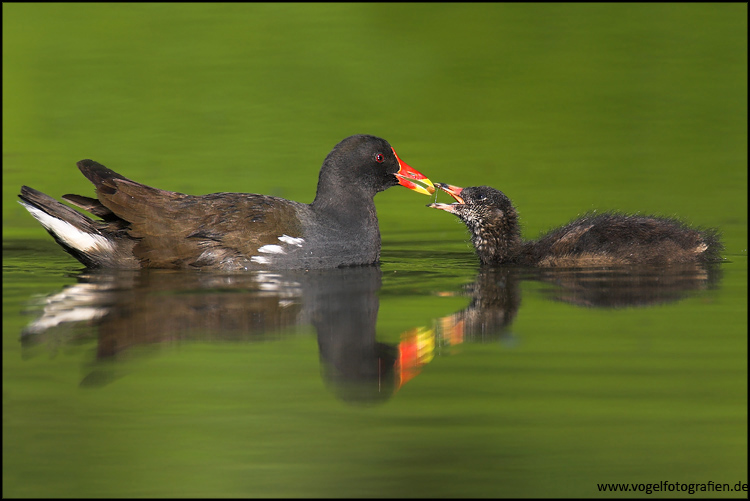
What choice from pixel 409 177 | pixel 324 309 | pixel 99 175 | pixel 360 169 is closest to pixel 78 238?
pixel 99 175

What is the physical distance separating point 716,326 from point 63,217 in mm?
5521

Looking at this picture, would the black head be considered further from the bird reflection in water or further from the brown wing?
the bird reflection in water

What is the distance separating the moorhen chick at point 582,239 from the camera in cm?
916

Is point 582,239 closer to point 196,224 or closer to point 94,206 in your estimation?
point 196,224

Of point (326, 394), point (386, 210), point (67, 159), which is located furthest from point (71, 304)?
point (67, 159)

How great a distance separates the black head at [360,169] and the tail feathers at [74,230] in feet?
6.50

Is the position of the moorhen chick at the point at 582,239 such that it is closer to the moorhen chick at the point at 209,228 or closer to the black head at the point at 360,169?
→ the black head at the point at 360,169

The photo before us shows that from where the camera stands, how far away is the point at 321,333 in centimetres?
657

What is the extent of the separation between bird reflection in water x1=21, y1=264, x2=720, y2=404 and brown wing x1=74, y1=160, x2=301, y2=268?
0.24 meters

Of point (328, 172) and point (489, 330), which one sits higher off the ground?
point (328, 172)

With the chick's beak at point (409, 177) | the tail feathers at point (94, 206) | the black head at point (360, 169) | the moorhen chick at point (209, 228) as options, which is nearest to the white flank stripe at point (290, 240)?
the moorhen chick at point (209, 228)

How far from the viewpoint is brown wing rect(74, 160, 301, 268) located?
29.1 feet

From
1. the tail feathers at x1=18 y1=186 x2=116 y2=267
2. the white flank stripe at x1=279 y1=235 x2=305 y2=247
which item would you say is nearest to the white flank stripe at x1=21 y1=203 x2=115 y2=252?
the tail feathers at x1=18 y1=186 x2=116 y2=267

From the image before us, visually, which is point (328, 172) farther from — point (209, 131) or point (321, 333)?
point (209, 131)
